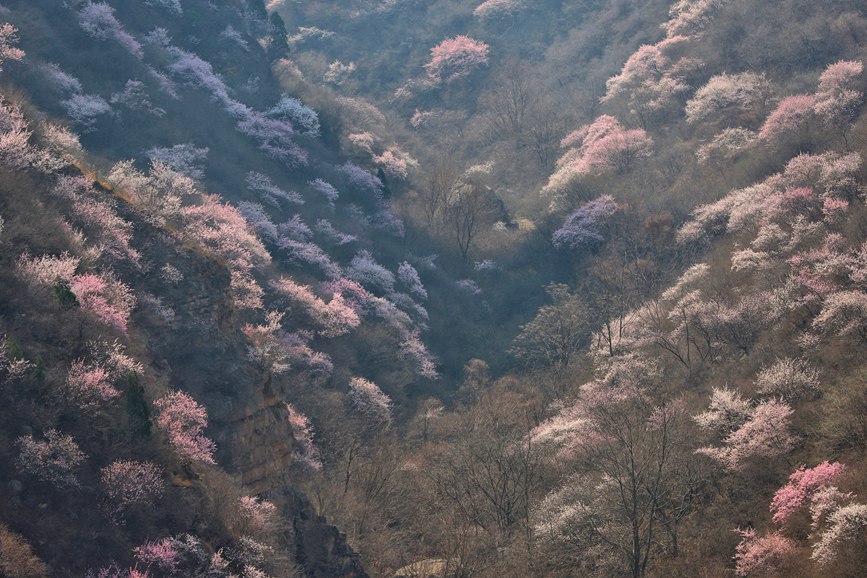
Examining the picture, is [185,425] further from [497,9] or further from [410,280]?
[497,9]

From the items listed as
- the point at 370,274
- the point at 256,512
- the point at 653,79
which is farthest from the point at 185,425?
the point at 653,79

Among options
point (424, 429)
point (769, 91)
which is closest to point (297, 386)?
point (424, 429)

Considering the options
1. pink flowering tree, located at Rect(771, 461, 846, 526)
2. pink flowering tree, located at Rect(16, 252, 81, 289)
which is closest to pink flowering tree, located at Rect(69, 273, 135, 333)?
pink flowering tree, located at Rect(16, 252, 81, 289)

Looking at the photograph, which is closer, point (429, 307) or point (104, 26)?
point (104, 26)

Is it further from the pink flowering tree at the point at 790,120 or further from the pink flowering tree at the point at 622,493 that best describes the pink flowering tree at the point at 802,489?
the pink flowering tree at the point at 790,120

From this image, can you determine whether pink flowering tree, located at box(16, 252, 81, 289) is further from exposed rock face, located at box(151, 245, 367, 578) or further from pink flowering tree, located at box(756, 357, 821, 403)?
pink flowering tree, located at box(756, 357, 821, 403)

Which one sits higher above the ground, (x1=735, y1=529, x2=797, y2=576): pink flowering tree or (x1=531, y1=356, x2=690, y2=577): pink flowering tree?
(x1=531, y1=356, x2=690, y2=577): pink flowering tree

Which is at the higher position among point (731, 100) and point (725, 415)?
point (731, 100)
